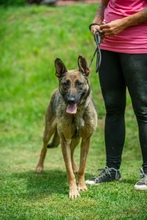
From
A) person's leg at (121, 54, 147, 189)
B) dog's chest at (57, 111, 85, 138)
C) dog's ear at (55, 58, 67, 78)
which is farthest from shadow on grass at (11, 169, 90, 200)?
dog's ear at (55, 58, 67, 78)

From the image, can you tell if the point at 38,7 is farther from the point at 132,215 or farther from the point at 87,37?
the point at 132,215

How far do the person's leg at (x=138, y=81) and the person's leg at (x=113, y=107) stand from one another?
188 millimetres

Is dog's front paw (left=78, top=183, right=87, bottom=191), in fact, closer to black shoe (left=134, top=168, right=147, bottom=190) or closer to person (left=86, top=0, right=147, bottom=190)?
person (left=86, top=0, right=147, bottom=190)

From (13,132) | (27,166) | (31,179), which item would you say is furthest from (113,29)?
(13,132)

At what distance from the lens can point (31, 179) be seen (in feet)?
21.5

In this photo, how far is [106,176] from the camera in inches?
237

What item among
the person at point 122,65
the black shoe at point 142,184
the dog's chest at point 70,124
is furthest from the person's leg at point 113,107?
the black shoe at point 142,184

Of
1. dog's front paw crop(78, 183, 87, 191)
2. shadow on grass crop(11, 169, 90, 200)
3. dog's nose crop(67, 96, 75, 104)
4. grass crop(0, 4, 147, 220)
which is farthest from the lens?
dog's front paw crop(78, 183, 87, 191)

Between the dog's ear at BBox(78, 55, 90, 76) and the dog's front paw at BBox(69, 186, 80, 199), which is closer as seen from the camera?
the dog's front paw at BBox(69, 186, 80, 199)

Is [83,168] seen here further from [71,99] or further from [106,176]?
[71,99]

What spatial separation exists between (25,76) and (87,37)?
8.42ft

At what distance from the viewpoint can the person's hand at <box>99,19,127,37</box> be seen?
551 cm

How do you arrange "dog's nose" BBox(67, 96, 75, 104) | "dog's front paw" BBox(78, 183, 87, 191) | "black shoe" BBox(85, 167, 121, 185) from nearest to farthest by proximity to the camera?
"dog's nose" BBox(67, 96, 75, 104), "dog's front paw" BBox(78, 183, 87, 191), "black shoe" BBox(85, 167, 121, 185)

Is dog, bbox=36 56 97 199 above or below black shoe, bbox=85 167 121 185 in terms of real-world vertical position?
above
